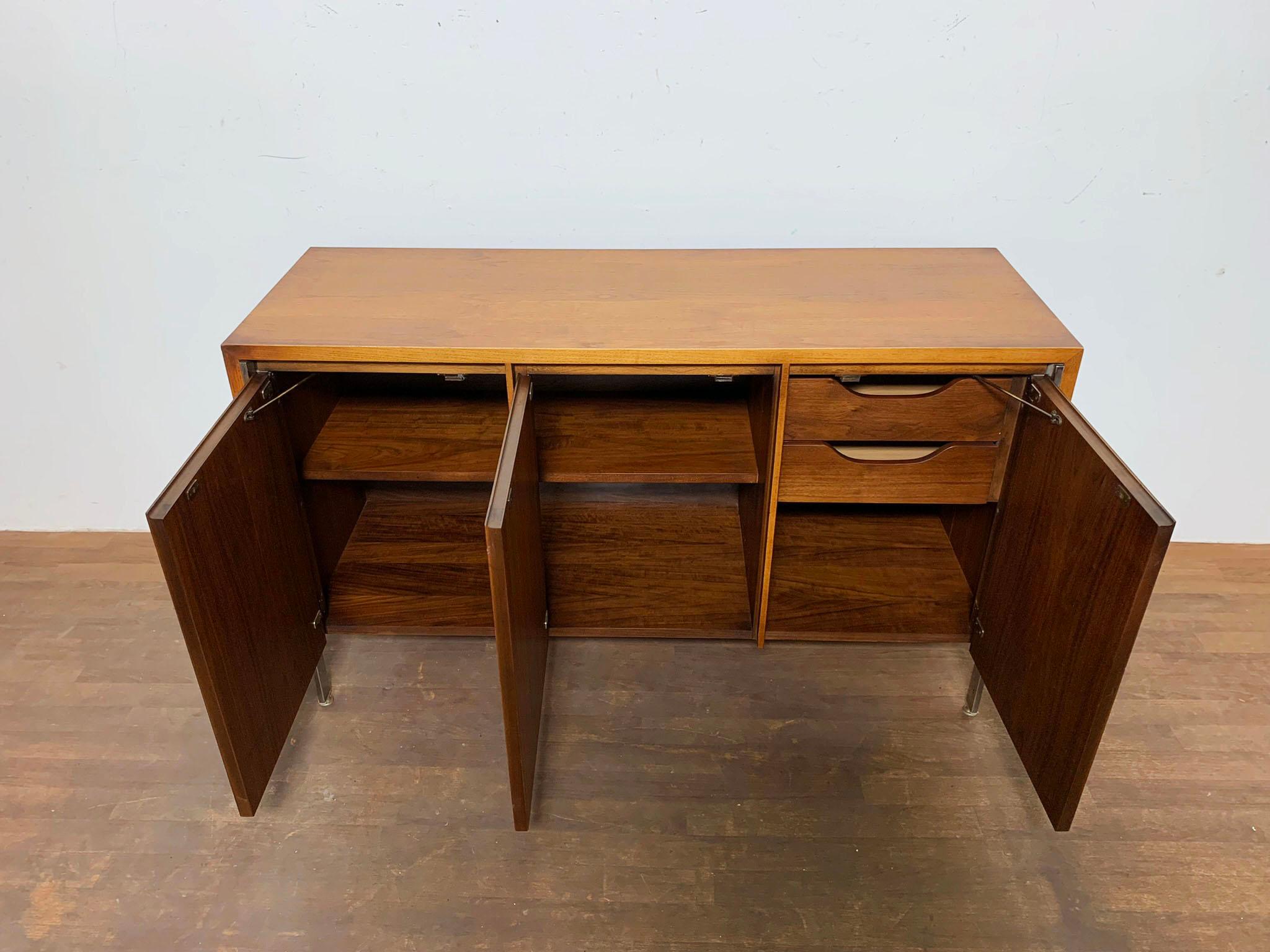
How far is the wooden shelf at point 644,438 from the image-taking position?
1.58 meters

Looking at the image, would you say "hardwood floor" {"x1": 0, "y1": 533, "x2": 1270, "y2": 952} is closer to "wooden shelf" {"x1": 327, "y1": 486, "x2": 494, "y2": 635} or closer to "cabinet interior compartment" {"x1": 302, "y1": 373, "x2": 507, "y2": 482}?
"wooden shelf" {"x1": 327, "y1": 486, "x2": 494, "y2": 635}

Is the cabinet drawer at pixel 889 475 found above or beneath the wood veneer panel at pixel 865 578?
above

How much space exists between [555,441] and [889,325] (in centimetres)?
64

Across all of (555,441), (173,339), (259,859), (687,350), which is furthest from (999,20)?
(259,859)

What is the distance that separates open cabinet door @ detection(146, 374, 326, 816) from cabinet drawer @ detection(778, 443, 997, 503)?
860mm

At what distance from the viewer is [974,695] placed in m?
1.67

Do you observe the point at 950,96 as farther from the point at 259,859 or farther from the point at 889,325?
the point at 259,859

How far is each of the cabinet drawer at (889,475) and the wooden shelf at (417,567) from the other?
651 mm

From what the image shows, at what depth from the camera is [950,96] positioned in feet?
5.41

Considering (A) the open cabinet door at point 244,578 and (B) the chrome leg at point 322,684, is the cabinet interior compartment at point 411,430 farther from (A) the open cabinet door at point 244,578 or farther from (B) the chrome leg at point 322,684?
(B) the chrome leg at point 322,684

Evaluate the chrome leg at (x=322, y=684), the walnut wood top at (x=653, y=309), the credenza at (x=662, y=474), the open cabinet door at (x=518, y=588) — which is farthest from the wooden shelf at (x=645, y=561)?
the walnut wood top at (x=653, y=309)

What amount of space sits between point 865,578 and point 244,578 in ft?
3.89

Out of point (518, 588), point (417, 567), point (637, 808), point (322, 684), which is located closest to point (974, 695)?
point (637, 808)

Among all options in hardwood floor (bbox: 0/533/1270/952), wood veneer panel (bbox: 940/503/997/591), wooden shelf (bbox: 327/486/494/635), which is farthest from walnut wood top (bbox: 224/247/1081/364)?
hardwood floor (bbox: 0/533/1270/952)
